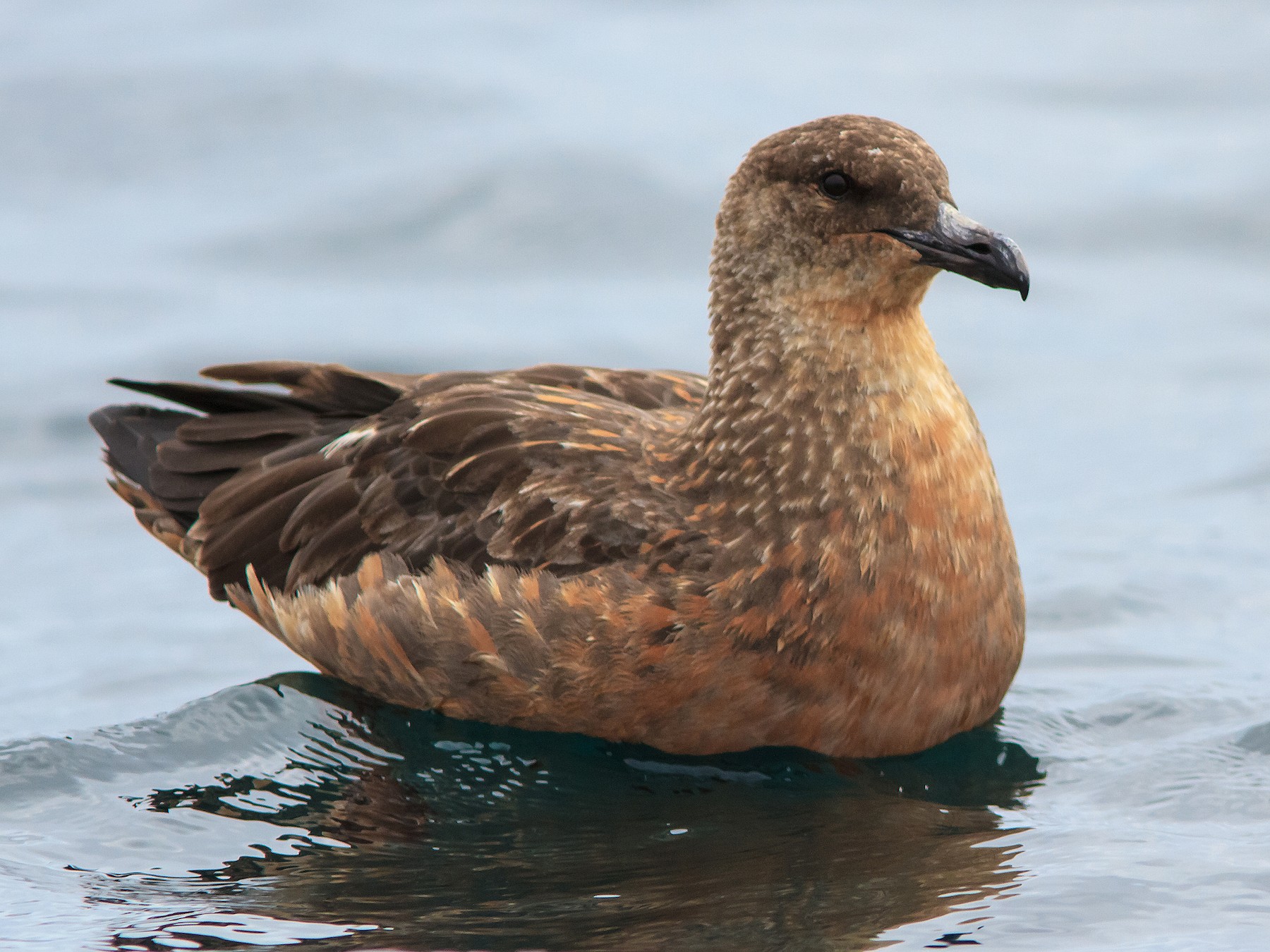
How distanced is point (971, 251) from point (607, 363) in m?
5.05

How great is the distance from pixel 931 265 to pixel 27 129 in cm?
882

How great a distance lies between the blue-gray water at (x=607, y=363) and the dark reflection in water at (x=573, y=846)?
17mm

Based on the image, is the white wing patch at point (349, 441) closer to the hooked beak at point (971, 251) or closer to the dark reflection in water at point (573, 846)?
the dark reflection in water at point (573, 846)

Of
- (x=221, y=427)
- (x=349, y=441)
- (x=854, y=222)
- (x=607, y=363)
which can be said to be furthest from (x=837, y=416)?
(x=607, y=363)

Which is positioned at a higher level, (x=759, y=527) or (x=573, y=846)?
(x=759, y=527)

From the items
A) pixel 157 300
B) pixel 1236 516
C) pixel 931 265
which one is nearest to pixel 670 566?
pixel 931 265

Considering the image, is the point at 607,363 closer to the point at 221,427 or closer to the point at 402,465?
the point at 221,427

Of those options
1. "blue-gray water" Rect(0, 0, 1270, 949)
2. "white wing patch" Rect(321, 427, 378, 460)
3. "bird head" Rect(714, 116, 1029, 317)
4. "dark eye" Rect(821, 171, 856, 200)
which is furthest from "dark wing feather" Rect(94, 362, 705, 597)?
"dark eye" Rect(821, 171, 856, 200)

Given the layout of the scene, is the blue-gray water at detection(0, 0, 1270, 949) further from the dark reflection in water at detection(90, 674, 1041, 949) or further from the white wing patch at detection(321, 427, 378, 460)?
the white wing patch at detection(321, 427, 378, 460)

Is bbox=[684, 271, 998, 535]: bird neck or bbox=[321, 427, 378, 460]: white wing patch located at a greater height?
bbox=[684, 271, 998, 535]: bird neck

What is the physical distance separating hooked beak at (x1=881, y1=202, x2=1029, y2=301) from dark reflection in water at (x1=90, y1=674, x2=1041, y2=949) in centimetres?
164

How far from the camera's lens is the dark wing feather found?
22.1ft

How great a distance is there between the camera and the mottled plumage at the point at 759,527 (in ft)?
20.5

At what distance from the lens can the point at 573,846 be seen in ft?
20.0
